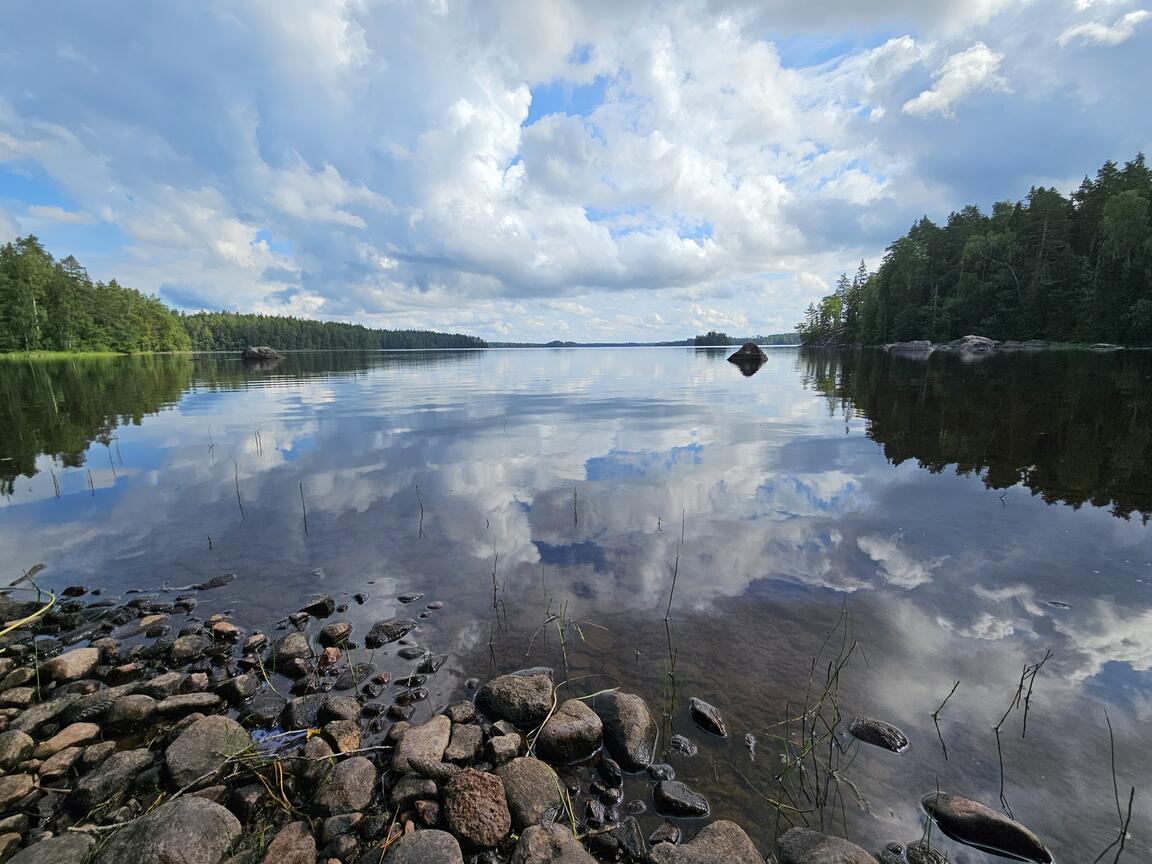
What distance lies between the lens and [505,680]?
251 inches

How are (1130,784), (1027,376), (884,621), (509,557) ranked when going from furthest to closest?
(1027,376) → (509,557) → (884,621) → (1130,784)

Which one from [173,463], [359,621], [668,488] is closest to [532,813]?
[359,621]

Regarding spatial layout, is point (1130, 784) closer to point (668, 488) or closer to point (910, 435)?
point (668, 488)

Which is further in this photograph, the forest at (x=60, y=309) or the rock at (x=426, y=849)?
the forest at (x=60, y=309)

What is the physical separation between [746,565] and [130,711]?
31.9 ft

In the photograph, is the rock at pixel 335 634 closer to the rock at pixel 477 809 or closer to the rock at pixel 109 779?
the rock at pixel 109 779

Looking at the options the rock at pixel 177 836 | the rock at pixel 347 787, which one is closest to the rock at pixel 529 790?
the rock at pixel 347 787

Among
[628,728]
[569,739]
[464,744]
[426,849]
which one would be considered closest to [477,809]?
[426,849]

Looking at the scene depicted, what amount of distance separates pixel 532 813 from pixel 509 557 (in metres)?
6.10

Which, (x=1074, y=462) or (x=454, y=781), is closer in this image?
(x=454, y=781)

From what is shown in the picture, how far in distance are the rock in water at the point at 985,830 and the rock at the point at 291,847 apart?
573 cm

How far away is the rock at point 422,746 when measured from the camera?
16.9 ft

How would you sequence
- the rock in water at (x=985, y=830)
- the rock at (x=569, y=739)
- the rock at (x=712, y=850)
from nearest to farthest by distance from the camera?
the rock at (x=712, y=850)
the rock in water at (x=985, y=830)
the rock at (x=569, y=739)

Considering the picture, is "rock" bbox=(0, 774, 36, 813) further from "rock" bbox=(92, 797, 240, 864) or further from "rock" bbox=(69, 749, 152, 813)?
"rock" bbox=(92, 797, 240, 864)
